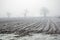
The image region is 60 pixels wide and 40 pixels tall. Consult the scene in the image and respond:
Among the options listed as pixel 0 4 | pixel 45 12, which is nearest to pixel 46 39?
pixel 45 12

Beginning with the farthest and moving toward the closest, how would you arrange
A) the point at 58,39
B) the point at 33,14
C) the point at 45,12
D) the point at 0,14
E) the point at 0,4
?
1. the point at 0,4
2. the point at 33,14
3. the point at 0,14
4. the point at 45,12
5. the point at 58,39

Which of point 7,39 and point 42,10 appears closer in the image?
point 7,39

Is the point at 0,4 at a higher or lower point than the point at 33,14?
higher

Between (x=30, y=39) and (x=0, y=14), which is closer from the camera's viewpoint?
(x=30, y=39)

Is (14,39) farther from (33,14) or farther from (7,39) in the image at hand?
(33,14)

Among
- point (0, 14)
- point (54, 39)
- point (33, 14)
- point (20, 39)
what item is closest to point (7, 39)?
point (20, 39)

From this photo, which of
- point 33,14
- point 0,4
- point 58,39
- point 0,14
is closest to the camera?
point 58,39

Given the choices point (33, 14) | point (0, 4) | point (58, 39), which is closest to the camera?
point (58, 39)

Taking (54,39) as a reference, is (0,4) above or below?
above

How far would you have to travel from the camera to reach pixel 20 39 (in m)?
6.82

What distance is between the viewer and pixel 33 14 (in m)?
106

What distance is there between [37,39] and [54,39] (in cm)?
119

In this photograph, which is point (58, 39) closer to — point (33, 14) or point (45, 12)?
point (45, 12)

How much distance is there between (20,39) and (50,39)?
6.91ft
